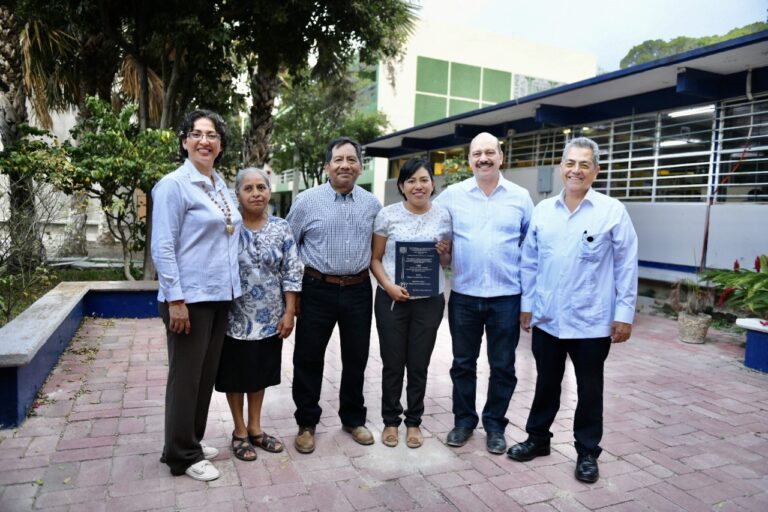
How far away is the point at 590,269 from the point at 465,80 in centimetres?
2591

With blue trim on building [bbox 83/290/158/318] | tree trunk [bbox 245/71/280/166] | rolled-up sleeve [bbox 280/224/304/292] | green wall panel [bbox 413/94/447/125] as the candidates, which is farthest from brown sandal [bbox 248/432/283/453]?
green wall panel [bbox 413/94/447/125]

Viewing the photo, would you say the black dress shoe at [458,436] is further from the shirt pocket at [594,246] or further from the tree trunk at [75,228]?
the tree trunk at [75,228]

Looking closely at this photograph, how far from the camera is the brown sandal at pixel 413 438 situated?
3637mm

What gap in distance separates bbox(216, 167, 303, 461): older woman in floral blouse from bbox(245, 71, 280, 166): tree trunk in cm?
790

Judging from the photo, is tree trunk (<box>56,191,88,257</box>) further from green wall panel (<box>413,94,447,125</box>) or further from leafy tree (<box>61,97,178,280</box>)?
green wall panel (<box>413,94,447,125</box>)

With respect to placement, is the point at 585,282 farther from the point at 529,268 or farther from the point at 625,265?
the point at 529,268

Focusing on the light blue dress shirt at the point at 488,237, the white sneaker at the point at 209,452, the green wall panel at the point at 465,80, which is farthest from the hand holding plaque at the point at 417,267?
the green wall panel at the point at 465,80

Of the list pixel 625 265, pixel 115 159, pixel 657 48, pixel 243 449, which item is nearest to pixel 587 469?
pixel 625 265

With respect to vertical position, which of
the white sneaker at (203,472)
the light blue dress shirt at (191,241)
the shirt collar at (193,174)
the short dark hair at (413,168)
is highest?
the short dark hair at (413,168)

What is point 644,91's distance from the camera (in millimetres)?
9055

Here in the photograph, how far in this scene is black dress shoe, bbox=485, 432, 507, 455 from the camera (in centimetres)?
358

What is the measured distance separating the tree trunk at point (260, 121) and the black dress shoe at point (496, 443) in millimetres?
8500

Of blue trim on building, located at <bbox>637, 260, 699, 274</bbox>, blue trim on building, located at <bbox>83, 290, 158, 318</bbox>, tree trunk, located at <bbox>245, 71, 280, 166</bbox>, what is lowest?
blue trim on building, located at <bbox>83, 290, 158, 318</bbox>

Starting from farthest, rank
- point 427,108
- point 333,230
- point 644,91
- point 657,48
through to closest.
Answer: point 657,48
point 427,108
point 644,91
point 333,230
